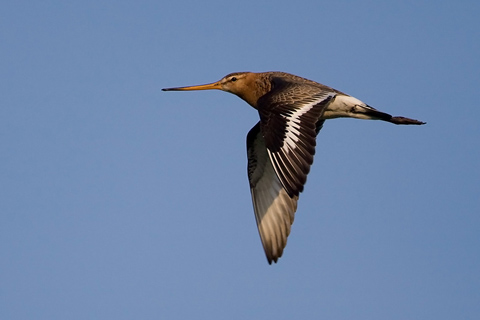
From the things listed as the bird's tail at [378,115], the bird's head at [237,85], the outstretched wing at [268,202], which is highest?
the bird's head at [237,85]

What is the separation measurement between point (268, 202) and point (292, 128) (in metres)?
2.93

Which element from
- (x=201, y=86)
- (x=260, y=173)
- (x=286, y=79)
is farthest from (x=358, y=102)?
(x=201, y=86)

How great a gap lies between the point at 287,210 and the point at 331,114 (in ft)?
6.03

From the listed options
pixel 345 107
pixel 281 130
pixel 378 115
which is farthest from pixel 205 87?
pixel 281 130

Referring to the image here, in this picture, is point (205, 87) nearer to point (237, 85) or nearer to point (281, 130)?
point (237, 85)

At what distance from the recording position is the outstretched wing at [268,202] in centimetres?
1355

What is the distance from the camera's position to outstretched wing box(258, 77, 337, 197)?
11023mm

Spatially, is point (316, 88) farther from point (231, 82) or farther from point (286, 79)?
point (231, 82)

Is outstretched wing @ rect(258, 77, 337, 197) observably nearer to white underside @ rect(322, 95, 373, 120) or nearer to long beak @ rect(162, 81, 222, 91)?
white underside @ rect(322, 95, 373, 120)

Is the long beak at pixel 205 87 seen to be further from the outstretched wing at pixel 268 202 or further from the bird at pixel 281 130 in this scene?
the outstretched wing at pixel 268 202

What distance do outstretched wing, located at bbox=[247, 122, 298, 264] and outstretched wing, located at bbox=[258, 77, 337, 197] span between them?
183 centimetres

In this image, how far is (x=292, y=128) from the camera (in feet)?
38.1

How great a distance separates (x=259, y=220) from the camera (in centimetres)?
1400

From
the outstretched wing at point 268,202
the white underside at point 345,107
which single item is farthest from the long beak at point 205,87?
the white underside at point 345,107
